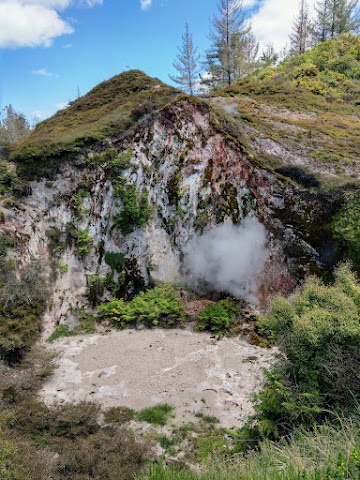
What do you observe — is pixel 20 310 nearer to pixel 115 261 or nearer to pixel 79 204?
pixel 115 261

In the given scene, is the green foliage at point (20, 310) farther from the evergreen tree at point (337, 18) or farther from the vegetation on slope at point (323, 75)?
the evergreen tree at point (337, 18)

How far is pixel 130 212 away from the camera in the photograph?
15.3 meters

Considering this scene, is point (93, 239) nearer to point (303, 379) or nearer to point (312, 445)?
point (303, 379)

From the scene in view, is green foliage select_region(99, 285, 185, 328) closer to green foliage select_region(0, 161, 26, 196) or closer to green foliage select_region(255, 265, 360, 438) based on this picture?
green foliage select_region(0, 161, 26, 196)

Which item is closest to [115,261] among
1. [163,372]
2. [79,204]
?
[79,204]

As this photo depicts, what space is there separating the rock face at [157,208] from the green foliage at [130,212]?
0.09 meters

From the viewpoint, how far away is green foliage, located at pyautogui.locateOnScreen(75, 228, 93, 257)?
584 inches

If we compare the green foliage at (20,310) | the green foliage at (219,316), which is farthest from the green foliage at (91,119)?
the green foliage at (219,316)

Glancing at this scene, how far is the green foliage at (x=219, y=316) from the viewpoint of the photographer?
13.1 m

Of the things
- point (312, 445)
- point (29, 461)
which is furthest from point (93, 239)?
point (312, 445)

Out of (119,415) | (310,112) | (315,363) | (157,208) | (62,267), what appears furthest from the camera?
(310,112)

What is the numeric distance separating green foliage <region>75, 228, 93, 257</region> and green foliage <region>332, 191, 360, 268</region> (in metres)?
9.67

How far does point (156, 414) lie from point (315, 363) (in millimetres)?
4368

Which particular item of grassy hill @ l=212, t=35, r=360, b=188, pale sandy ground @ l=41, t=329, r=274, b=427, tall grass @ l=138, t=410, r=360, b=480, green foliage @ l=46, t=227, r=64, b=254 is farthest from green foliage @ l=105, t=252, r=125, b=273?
tall grass @ l=138, t=410, r=360, b=480
